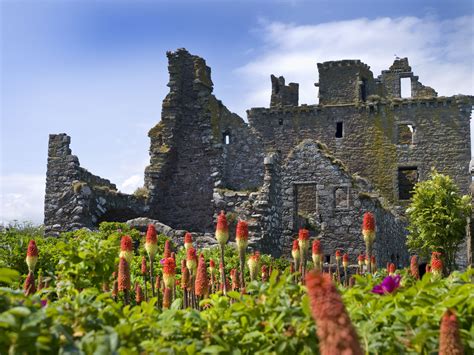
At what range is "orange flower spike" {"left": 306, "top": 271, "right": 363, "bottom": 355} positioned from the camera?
2680 mm

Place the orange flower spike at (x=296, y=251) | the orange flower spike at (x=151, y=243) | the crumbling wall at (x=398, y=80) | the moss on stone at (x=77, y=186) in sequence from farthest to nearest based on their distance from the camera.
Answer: the crumbling wall at (x=398, y=80) < the moss on stone at (x=77, y=186) < the orange flower spike at (x=296, y=251) < the orange flower spike at (x=151, y=243)

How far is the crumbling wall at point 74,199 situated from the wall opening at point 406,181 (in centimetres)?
2258

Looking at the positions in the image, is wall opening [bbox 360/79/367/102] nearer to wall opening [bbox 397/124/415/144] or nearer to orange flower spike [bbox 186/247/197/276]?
wall opening [bbox 397/124/415/144]

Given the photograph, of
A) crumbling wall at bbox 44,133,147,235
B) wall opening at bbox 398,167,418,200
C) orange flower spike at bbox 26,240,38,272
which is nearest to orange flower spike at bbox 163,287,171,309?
orange flower spike at bbox 26,240,38,272

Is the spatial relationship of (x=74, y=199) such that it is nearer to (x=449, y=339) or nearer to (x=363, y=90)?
(x=449, y=339)

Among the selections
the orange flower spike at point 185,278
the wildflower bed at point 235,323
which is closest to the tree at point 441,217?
the orange flower spike at point 185,278

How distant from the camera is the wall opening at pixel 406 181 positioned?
3912cm

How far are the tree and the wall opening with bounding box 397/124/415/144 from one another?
2158cm

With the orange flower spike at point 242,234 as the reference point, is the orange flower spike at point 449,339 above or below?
below

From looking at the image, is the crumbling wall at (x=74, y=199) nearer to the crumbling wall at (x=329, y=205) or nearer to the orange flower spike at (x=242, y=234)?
the crumbling wall at (x=329, y=205)

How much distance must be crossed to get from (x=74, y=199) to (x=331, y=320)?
16693 mm

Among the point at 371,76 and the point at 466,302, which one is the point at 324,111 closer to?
the point at 371,76

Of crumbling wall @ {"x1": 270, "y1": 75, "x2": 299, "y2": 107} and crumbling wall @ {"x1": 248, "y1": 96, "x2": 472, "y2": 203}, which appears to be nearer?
crumbling wall @ {"x1": 248, "y1": 96, "x2": 472, "y2": 203}

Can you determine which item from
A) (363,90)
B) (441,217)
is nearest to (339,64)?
(363,90)
